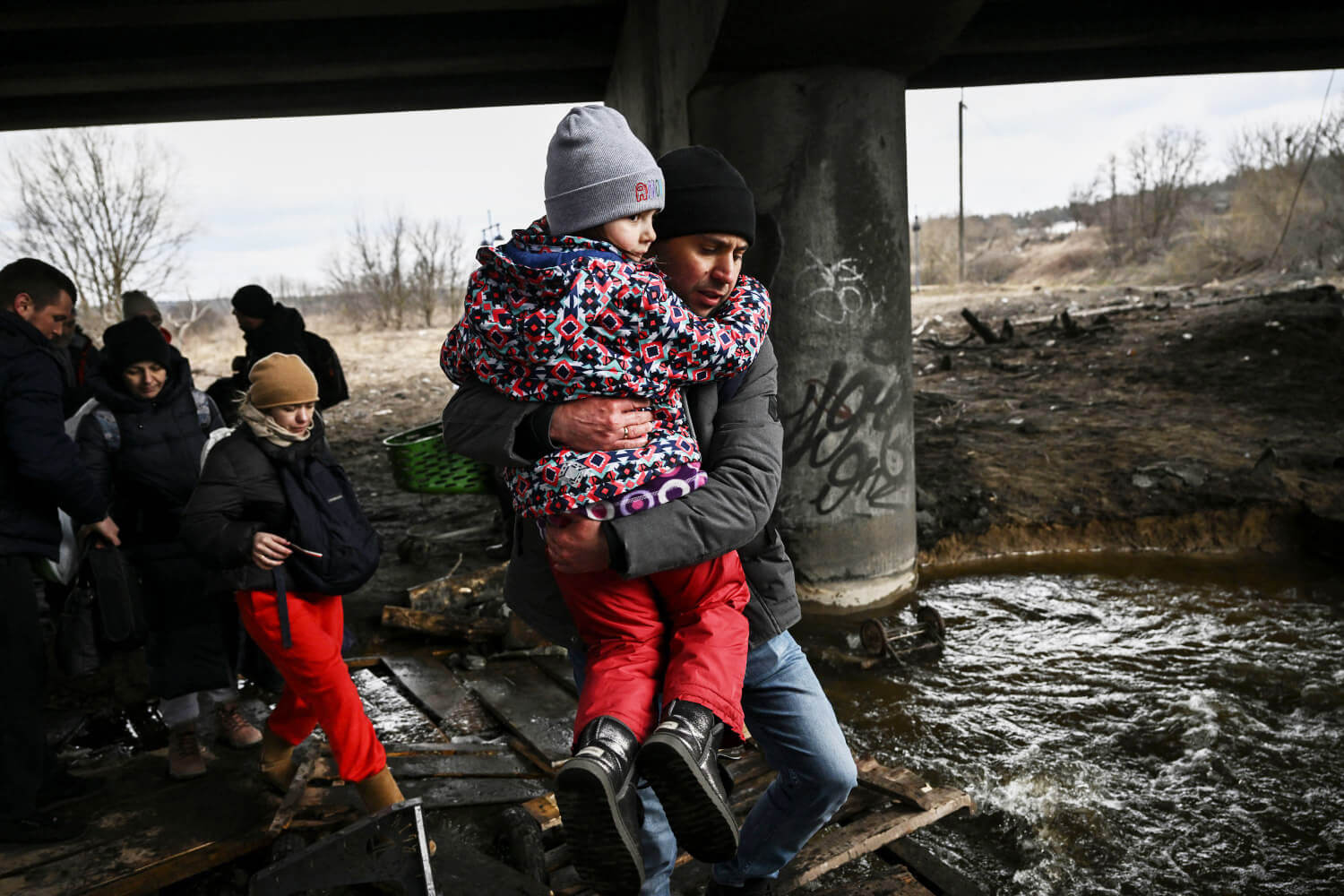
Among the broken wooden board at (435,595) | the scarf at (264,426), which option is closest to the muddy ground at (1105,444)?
the broken wooden board at (435,595)

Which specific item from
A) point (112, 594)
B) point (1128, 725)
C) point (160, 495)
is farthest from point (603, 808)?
point (1128, 725)

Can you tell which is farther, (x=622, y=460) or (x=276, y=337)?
(x=276, y=337)

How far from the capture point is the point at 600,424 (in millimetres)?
2025

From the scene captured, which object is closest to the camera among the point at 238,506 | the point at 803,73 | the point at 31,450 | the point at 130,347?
the point at 238,506

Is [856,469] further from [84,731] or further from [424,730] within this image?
[84,731]

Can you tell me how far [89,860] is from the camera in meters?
3.46

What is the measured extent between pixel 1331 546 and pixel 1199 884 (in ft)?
17.0

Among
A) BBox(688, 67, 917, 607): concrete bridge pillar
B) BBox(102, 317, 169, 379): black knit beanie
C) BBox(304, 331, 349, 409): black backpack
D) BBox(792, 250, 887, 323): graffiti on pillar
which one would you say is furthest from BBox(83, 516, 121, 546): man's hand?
BBox(792, 250, 887, 323): graffiti on pillar

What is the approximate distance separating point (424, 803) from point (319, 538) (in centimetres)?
115

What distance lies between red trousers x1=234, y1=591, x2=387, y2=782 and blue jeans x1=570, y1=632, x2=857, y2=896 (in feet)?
4.67

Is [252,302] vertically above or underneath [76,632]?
above

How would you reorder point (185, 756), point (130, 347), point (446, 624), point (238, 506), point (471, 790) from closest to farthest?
point (238, 506)
point (471, 790)
point (130, 347)
point (185, 756)
point (446, 624)

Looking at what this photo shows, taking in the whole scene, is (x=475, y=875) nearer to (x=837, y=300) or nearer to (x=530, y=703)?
(x=530, y=703)

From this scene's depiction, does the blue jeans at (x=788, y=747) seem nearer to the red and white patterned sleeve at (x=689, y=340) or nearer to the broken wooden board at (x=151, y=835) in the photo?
the red and white patterned sleeve at (x=689, y=340)
